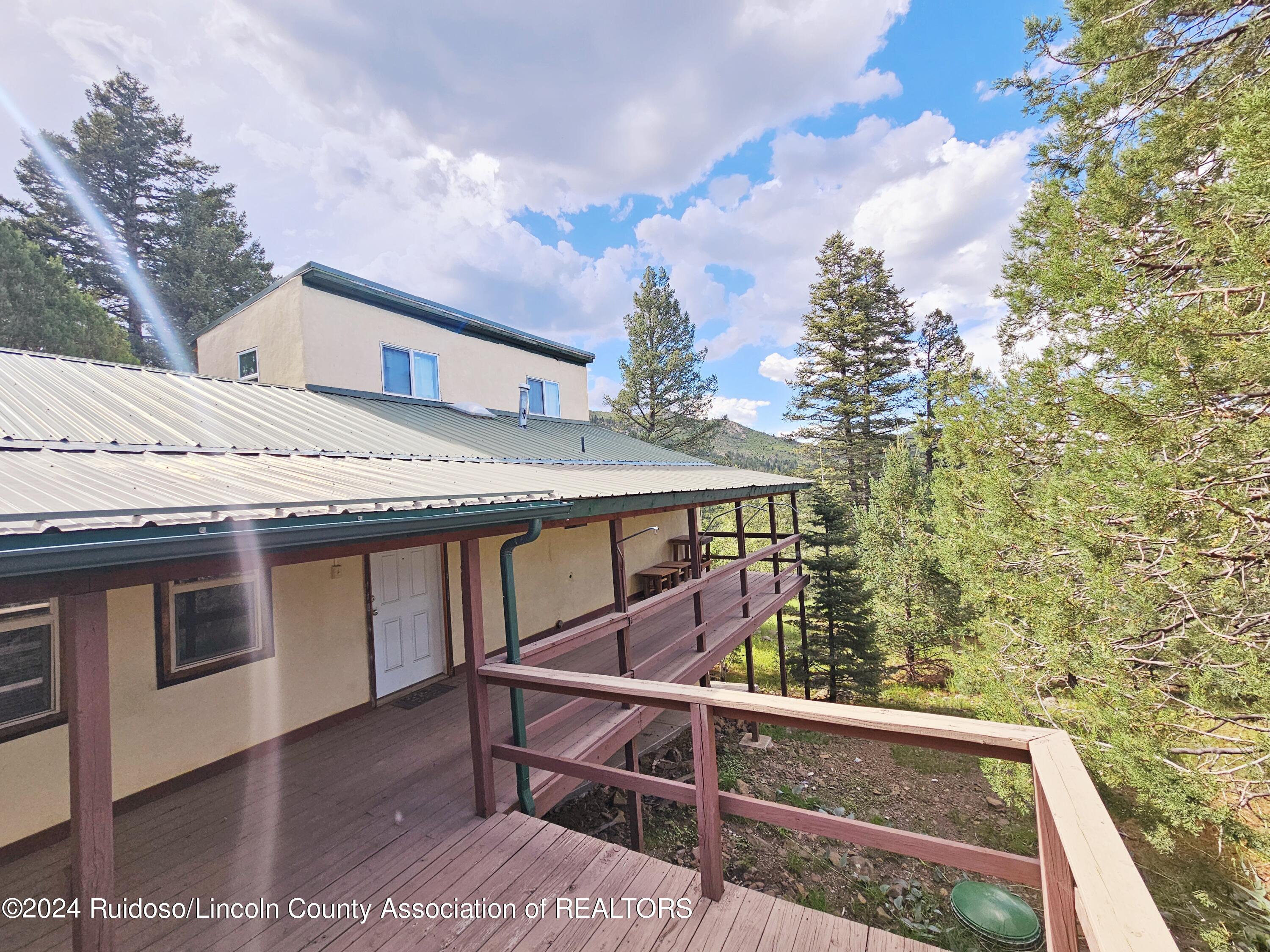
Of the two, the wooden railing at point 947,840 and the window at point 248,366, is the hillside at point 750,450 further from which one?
the wooden railing at point 947,840

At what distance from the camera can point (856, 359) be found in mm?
21422

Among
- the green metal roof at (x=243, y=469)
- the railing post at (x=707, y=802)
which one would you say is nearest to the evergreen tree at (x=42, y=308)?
the green metal roof at (x=243, y=469)

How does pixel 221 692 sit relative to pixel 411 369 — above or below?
below

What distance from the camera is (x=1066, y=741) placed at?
1.71 m

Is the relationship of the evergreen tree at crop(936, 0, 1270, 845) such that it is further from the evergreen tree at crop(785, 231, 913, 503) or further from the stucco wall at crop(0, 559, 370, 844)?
the evergreen tree at crop(785, 231, 913, 503)

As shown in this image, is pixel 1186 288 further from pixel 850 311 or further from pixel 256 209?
pixel 256 209

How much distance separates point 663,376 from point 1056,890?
20.7 metres

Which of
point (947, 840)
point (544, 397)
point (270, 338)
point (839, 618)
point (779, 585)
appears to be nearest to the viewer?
point (947, 840)

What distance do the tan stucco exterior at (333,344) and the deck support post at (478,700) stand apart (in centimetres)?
542

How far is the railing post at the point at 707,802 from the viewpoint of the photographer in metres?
2.22

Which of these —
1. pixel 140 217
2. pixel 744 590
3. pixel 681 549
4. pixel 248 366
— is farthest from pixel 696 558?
pixel 140 217

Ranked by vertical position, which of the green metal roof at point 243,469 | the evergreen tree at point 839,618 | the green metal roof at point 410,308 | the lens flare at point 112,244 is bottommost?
the evergreen tree at point 839,618

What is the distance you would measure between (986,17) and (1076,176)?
346cm

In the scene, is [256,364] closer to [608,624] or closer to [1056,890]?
[608,624]
